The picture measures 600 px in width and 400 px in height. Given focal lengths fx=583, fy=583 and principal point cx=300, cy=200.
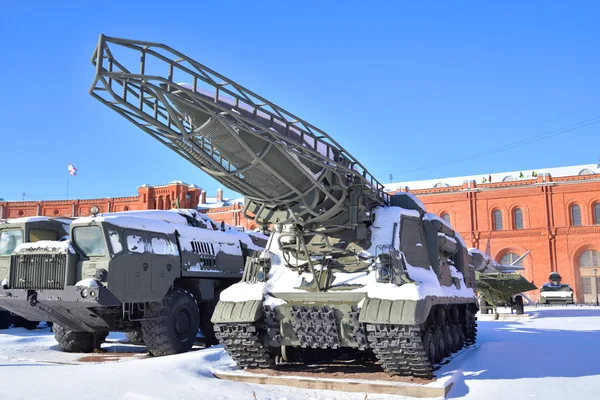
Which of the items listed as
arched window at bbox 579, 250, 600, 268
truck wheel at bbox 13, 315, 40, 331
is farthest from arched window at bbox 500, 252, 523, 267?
truck wheel at bbox 13, 315, 40, 331

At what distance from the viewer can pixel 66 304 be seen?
944 cm

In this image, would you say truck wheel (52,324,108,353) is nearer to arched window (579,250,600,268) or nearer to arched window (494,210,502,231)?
arched window (494,210,502,231)

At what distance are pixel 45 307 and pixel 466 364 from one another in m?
6.89

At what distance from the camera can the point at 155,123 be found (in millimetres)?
5773

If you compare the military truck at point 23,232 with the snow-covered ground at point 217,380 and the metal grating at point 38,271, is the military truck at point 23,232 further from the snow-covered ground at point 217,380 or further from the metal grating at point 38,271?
the snow-covered ground at point 217,380

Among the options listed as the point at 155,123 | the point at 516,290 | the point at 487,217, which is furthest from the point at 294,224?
the point at 487,217

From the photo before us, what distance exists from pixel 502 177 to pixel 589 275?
32.1 ft

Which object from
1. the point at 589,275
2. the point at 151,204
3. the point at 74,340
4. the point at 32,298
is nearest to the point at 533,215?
the point at 589,275

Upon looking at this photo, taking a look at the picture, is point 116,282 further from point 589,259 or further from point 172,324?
point 589,259

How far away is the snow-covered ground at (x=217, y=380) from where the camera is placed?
21.1 feet

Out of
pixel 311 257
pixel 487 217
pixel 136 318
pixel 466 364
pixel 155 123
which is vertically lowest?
pixel 466 364

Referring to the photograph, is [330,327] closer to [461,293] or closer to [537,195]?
[461,293]

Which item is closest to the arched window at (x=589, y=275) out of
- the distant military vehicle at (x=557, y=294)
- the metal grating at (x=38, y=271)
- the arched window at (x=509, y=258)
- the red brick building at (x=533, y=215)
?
the red brick building at (x=533, y=215)

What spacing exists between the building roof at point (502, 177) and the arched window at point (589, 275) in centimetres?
606
